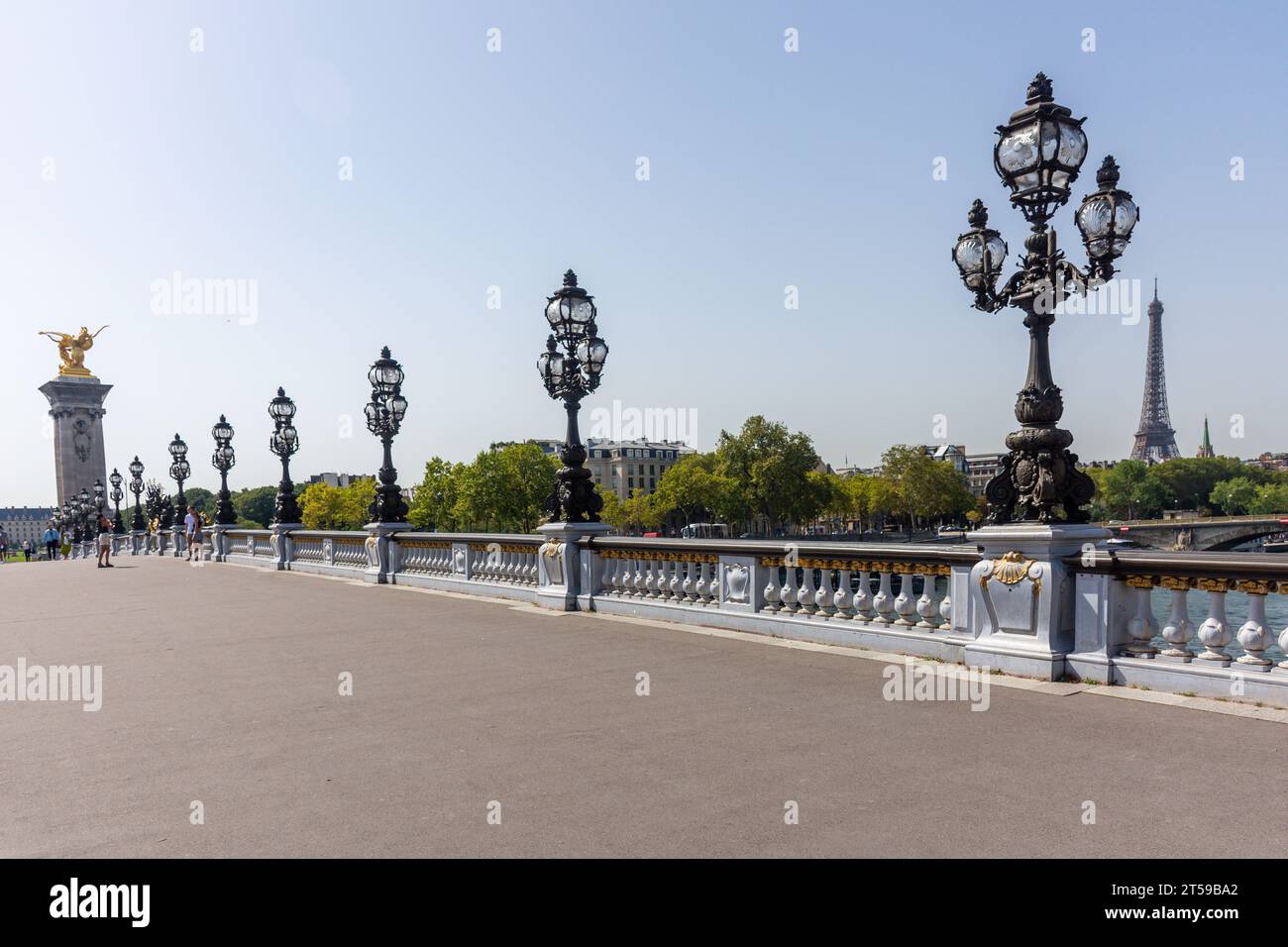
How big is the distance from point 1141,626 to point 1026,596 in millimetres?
929

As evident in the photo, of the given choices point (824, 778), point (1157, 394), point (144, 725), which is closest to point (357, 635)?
point (144, 725)

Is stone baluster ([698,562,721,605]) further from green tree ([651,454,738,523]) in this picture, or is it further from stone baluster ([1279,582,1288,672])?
green tree ([651,454,738,523])

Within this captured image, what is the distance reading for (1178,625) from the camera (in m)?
7.27

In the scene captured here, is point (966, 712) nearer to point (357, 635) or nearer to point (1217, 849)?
point (1217, 849)

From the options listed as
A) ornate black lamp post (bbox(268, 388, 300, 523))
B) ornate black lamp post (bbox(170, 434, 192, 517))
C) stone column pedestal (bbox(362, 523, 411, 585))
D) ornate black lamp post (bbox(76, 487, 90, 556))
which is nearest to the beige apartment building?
ornate black lamp post (bbox(76, 487, 90, 556))

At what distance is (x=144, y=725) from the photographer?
22.4ft

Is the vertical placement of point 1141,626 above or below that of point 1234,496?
above

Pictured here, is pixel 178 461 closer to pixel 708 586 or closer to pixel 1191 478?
pixel 708 586

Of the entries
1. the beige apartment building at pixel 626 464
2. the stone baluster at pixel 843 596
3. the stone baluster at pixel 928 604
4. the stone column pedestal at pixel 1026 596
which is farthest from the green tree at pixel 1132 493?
the stone column pedestal at pixel 1026 596

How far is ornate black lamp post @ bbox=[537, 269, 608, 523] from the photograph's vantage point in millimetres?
14508

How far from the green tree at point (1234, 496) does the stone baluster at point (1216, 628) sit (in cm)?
14301

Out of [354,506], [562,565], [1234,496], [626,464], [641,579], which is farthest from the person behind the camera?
[626,464]

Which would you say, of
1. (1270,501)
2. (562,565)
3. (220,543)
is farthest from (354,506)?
(562,565)

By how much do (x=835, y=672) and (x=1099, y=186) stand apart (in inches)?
208
